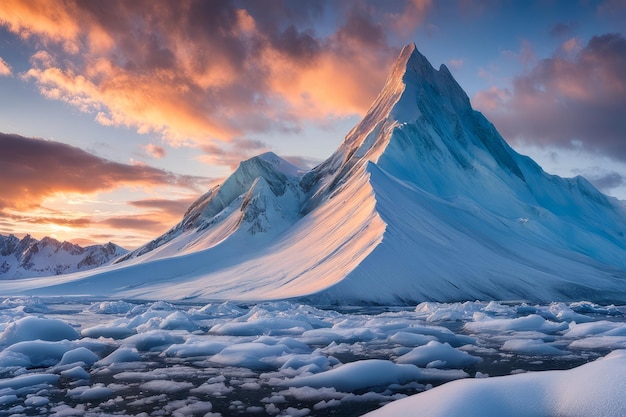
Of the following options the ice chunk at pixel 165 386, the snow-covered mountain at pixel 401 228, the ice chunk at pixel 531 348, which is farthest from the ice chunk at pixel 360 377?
the snow-covered mountain at pixel 401 228

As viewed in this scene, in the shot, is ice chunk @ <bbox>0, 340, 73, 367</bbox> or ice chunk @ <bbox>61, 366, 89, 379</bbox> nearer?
ice chunk @ <bbox>61, 366, 89, 379</bbox>

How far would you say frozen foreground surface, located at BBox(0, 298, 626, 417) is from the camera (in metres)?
9.53

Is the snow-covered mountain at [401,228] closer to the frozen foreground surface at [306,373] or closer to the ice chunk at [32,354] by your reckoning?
the frozen foreground surface at [306,373]

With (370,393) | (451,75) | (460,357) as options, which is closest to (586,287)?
A: (460,357)

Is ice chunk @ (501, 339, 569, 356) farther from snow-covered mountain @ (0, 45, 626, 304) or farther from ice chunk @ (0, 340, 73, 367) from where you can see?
snow-covered mountain @ (0, 45, 626, 304)

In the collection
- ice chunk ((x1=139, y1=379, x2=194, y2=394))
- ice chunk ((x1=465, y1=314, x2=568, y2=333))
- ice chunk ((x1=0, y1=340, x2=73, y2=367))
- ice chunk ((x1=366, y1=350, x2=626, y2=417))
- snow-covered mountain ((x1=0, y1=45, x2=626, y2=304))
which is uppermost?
snow-covered mountain ((x1=0, y1=45, x2=626, y2=304))

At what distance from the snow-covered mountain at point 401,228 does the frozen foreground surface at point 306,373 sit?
35471 mm

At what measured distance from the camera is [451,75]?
531 ft

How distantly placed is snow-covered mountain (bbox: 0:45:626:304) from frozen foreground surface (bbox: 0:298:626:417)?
116ft

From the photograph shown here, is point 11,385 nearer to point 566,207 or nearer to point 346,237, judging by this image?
point 346,237

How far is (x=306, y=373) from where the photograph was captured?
49.4 feet

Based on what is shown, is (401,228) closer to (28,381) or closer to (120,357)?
(120,357)

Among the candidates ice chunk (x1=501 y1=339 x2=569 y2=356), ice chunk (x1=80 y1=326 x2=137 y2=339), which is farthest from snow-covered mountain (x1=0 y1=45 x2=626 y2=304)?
ice chunk (x1=501 y1=339 x2=569 y2=356)

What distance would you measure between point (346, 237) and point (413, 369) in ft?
211
